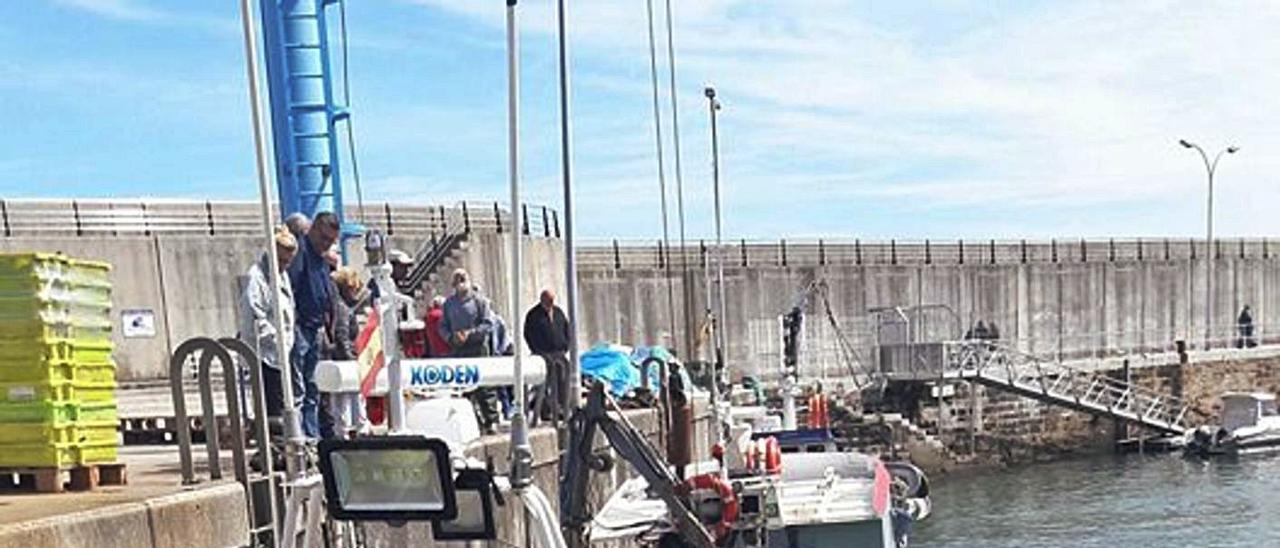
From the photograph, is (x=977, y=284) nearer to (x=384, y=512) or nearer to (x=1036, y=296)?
(x=1036, y=296)

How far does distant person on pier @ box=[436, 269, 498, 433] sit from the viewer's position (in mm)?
10352

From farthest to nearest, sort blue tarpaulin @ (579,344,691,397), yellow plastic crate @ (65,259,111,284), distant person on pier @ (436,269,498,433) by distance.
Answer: blue tarpaulin @ (579,344,691,397), distant person on pier @ (436,269,498,433), yellow plastic crate @ (65,259,111,284)

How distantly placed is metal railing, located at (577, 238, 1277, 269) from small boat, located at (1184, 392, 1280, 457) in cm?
1036

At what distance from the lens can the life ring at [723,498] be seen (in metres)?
8.64

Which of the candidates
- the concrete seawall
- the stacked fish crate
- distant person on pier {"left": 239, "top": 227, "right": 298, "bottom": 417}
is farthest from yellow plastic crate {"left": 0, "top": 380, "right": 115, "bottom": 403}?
the concrete seawall

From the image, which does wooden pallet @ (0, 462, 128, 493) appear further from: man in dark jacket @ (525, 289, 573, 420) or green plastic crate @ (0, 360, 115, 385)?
man in dark jacket @ (525, 289, 573, 420)

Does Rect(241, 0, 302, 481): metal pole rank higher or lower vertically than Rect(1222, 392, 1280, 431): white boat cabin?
higher

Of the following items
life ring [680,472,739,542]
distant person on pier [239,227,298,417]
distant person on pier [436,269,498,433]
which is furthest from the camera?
distant person on pier [436,269,498,433]

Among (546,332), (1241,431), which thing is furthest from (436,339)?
(1241,431)

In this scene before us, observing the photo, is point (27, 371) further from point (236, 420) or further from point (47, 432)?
point (236, 420)

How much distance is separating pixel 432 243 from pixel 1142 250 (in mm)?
35170

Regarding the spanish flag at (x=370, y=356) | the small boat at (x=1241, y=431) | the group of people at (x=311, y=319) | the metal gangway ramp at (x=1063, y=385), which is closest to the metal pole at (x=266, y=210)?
the spanish flag at (x=370, y=356)

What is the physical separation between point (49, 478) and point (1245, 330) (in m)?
50.9

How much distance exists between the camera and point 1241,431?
36219mm
